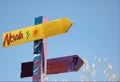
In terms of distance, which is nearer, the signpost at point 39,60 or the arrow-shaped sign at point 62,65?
the arrow-shaped sign at point 62,65

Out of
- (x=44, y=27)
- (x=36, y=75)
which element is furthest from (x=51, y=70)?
(x=44, y=27)

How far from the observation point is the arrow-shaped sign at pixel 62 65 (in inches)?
486

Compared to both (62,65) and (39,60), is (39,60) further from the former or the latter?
(62,65)

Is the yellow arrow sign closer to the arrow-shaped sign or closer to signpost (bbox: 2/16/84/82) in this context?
signpost (bbox: 2/16/84/82)

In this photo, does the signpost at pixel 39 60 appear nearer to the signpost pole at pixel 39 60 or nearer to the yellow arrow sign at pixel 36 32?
the signpost pole at pixel 39 60

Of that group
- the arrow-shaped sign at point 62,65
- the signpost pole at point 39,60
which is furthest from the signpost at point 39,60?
the arrow-shaped sign at point 62,65

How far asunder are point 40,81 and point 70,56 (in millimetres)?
1141

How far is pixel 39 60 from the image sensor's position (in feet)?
41.8

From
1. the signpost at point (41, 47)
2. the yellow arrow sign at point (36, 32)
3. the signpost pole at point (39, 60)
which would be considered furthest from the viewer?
the signpost pole at point (39, 60)

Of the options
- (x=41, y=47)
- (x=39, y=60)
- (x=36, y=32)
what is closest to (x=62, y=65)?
(x=39, y=60)

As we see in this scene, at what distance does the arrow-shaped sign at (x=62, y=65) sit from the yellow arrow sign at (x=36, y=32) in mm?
824

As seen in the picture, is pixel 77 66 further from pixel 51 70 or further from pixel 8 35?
pixel 8 35

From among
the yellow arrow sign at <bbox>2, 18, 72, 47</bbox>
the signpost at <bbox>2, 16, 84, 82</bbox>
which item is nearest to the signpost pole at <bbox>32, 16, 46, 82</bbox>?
the signpost at <bbox>2, 16, 84, 82</bbox>

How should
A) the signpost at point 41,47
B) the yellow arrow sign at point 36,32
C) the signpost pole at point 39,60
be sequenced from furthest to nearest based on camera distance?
the signpost pole at point 39,60 < the signpost at point 41,47 < the yellow arrow sign at point 36,32
